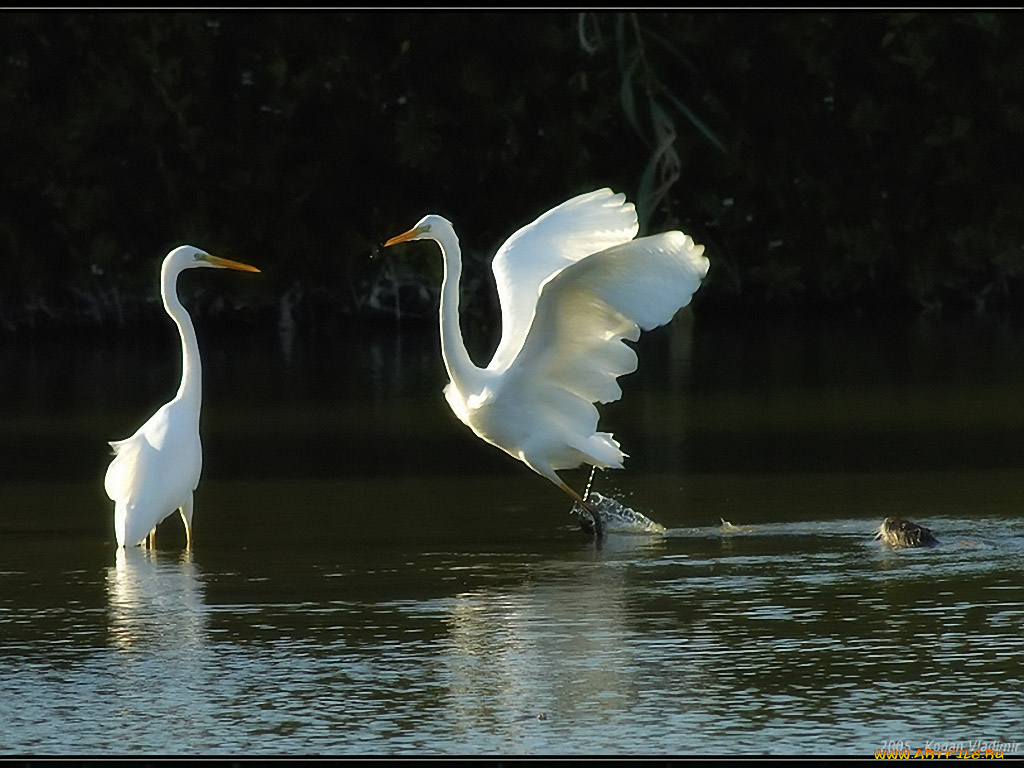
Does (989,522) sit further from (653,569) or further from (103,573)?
(103,573)

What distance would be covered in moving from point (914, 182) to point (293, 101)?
8208 millimetres

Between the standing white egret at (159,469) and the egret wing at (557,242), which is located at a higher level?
the egret wing at (557,242)

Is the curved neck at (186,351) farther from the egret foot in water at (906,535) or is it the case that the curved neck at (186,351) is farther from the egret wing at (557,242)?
the egret foot in water at (906,535)

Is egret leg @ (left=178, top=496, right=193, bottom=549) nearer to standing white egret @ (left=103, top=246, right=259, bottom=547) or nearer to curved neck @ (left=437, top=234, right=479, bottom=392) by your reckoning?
standing white egret @ (left=103, top=246, right=259, bottom=547)

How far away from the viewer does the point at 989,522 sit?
10602mm

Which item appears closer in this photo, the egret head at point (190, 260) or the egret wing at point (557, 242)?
the egret wing at point (557, 242)

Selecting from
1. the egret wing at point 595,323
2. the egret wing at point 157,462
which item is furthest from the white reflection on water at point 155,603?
the egret wing at point 595,323

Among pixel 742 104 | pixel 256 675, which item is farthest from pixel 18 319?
pixel 256 675

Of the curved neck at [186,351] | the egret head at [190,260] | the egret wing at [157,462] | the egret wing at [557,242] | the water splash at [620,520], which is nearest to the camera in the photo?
the egret wing at [157,462]

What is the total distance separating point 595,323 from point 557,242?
1.71 metres

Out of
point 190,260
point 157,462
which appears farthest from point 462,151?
point 157,462

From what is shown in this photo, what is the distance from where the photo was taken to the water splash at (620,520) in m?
11.0

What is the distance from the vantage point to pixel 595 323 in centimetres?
1070

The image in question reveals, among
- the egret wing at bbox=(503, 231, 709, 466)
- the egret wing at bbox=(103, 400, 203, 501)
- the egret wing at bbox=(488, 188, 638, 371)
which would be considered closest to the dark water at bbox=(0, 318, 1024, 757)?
the egret wing at bbox=(103, 400, 203, 501)
